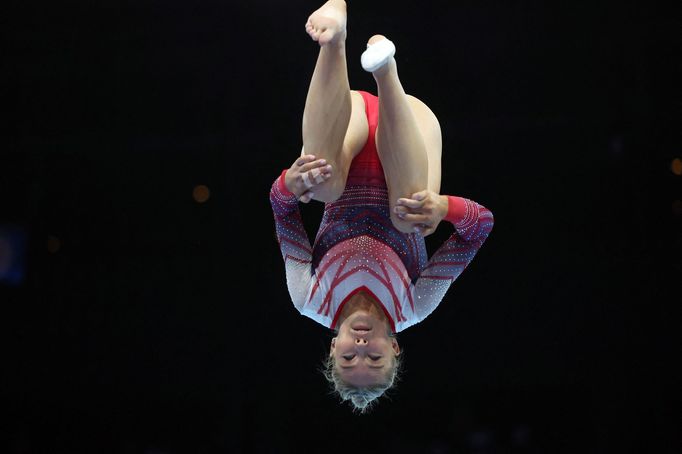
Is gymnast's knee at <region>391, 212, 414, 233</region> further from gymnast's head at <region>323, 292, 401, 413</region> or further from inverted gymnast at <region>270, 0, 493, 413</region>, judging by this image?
gymnast's head at <region>323, 292, 401, 413</region>

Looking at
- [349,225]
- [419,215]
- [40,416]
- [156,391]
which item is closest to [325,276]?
[349,225]

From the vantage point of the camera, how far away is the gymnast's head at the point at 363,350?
2.18 metres

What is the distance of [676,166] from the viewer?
3645mm

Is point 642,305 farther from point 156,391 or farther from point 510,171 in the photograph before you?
point 156,391

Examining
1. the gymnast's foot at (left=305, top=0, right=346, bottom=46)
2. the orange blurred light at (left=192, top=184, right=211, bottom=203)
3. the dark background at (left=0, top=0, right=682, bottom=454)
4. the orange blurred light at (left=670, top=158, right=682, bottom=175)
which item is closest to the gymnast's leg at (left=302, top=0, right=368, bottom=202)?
the gymnast's foot at (left=305, top=0, right=346, bottom=46)

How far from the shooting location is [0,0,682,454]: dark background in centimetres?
352

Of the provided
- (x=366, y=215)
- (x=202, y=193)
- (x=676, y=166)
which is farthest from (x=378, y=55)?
(x=676, y=166)

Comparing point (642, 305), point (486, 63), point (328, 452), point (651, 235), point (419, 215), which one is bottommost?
point (328, 452)

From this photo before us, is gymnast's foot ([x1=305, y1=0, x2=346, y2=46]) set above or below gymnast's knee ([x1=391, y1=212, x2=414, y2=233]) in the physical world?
above

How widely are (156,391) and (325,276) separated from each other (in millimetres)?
1726

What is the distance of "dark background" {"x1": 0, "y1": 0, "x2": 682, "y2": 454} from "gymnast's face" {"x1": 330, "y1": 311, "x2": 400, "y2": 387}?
149 centimetres

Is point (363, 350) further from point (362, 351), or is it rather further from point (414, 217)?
point (414, 217)

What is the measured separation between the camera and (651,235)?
3652 mm

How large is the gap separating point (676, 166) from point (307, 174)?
7.23ft
